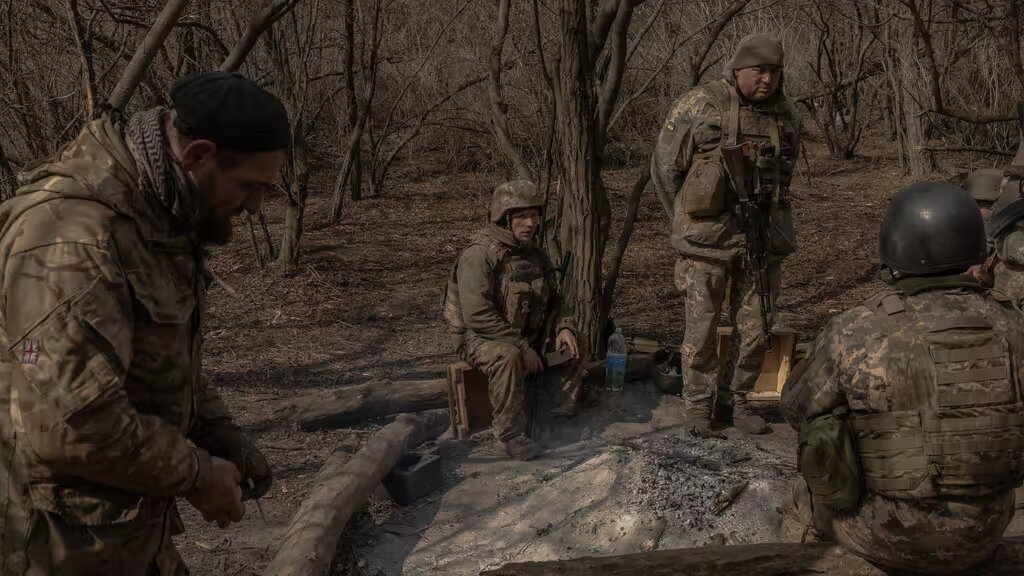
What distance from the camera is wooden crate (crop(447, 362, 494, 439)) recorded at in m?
5.84

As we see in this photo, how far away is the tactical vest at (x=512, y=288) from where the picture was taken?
5.67 m

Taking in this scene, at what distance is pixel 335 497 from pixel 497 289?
1876 millimetres

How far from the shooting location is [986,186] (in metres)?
5.88

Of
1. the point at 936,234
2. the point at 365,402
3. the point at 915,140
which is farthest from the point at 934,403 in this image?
the point at 915,140

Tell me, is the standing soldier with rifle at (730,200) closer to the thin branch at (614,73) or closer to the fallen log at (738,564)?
the thin branch at (614,73)

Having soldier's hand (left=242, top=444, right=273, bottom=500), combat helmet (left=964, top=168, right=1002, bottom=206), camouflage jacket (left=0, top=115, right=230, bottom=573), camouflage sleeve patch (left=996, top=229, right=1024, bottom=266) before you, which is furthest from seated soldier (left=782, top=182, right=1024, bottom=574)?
combat helmet (left=964, top=168, right=1002, bottom=206)

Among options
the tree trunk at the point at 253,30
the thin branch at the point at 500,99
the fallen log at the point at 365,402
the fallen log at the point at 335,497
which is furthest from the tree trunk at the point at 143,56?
the thin branch at the point at 500,99

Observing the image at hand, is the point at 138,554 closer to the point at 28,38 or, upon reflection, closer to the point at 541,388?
the point at 541,388

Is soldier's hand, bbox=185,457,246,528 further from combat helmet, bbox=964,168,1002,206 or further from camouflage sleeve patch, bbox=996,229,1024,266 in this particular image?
combat helmet, bbox=964,168,1002,206

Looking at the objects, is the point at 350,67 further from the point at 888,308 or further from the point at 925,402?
the point at 925,402

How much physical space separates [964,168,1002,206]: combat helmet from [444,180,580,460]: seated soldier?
2941 millimetres

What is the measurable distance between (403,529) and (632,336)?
3.15 meters

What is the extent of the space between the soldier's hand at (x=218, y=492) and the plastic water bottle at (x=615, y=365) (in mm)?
4523

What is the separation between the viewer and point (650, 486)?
4.75m
